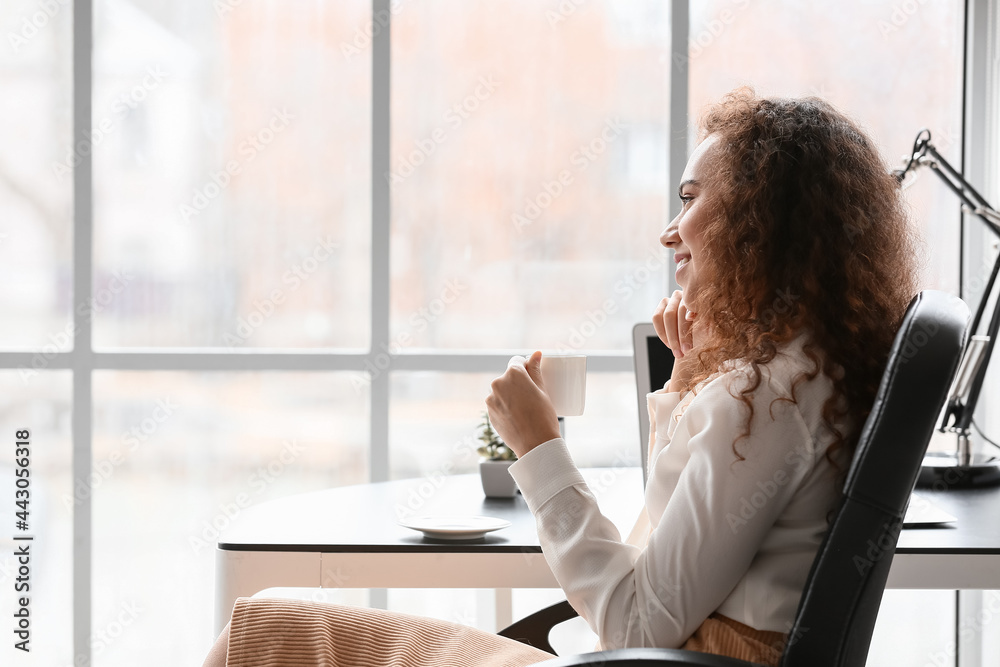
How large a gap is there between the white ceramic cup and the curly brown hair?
291 millimetres

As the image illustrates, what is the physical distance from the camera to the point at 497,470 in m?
1.80

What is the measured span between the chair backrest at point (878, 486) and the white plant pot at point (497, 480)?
99 centimetres

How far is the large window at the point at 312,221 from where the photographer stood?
2.98m

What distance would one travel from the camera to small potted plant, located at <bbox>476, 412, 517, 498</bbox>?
1.80 metres

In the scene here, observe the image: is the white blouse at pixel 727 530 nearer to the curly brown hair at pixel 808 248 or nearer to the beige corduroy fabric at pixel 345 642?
the curly brown hair at pixel 808 248

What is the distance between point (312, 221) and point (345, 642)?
2052mm

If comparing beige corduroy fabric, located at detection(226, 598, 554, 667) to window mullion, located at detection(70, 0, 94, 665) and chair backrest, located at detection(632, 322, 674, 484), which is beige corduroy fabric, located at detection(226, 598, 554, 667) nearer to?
chair backrest, located at detection(632, 322, 674, 484)

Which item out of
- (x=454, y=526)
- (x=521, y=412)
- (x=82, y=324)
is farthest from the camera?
(x=82, y=324)

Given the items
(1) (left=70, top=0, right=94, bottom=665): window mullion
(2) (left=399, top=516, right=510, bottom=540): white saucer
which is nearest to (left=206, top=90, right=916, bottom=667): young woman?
(2) (left=399, top=516, right=510, bottom=540): white saucer

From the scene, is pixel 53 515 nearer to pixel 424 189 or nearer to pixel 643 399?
pixel 424 189

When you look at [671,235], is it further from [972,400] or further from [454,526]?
[972,400]

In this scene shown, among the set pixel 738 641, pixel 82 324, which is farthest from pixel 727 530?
pixel 82 324

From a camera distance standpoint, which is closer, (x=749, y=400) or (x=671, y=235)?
(x=749, y=400)

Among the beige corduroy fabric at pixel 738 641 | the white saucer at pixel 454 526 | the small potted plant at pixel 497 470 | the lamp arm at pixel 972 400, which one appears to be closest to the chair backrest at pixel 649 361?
the small potted plant at pixel 497 470
